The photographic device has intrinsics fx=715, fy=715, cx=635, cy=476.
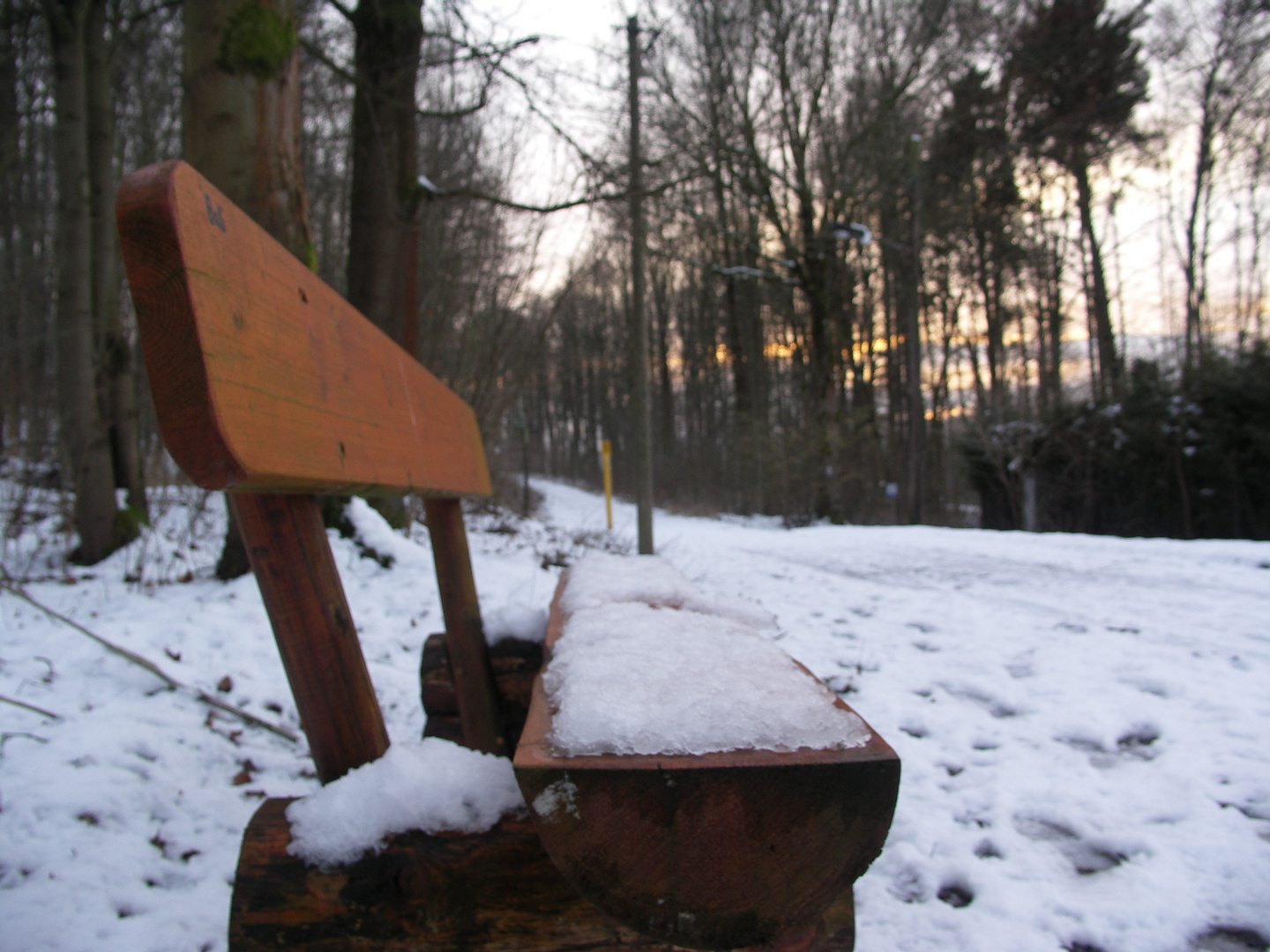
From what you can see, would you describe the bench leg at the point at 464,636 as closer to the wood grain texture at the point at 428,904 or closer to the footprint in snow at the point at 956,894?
the wood grain texture at the point at 428,904

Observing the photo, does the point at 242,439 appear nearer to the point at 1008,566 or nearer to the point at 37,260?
the point at 1008,566

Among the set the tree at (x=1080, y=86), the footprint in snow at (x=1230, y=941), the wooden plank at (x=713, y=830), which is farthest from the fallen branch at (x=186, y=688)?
the tree at (x=1080, y=86)

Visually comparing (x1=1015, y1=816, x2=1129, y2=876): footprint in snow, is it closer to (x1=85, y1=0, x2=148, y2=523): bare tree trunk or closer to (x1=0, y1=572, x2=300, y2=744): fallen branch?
(x1=0, y1=572, x2=300, y2=744): fallen branch

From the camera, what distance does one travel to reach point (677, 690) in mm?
924

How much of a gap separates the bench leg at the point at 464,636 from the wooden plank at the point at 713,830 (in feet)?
3.89

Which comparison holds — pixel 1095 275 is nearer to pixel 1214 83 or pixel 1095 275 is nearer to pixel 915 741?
pixel 1214 83

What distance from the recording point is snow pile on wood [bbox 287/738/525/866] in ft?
3.36

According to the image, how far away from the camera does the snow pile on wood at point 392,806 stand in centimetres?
103

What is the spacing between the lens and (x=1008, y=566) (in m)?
5.45

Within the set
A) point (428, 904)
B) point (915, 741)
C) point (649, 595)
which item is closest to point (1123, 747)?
point (915, 741)

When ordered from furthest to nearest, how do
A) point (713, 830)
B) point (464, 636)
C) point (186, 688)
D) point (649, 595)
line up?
point (186, 688) < point (464, 636) < point (649, 595) < point (713, 830)

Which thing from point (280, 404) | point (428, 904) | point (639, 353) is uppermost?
point (639, 353)

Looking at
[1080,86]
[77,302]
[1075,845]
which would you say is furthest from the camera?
[1080,86]

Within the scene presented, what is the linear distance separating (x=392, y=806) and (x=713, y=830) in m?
0.53
